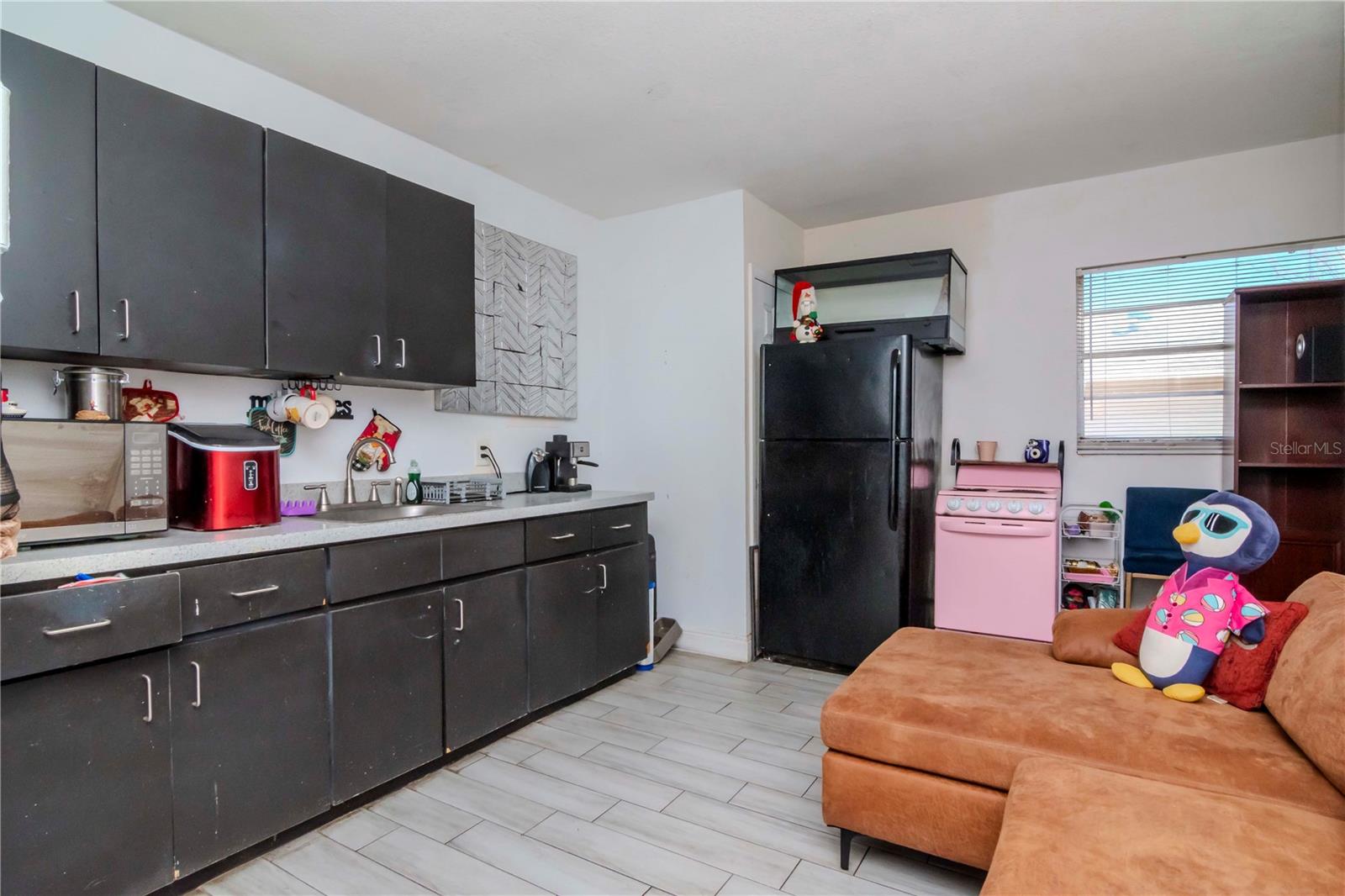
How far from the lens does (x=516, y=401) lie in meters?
3.74

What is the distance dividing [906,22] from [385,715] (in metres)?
2.95

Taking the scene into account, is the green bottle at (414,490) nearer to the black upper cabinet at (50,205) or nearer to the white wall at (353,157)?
the white wall at (353,157)

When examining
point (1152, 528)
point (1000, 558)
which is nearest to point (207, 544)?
point (1000, 558)

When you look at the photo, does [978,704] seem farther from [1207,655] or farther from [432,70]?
[432,70]

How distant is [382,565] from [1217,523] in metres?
2.53

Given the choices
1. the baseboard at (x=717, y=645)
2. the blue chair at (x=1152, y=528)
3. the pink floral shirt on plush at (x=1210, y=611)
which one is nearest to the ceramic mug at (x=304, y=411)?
the baseboard at (x=717, y=645)

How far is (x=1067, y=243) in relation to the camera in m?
3.84

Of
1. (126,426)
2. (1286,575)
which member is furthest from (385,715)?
(1286,575)

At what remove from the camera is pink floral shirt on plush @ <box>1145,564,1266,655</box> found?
71.9 inches

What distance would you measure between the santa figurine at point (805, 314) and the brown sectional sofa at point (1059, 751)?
211 centimetres

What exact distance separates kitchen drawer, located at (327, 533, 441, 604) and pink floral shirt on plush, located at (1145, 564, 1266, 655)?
231 centimetres

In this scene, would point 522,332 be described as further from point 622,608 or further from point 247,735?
point 247,735

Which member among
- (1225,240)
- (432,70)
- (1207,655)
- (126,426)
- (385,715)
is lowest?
(385,715)

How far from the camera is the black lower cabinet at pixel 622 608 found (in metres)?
3.32
